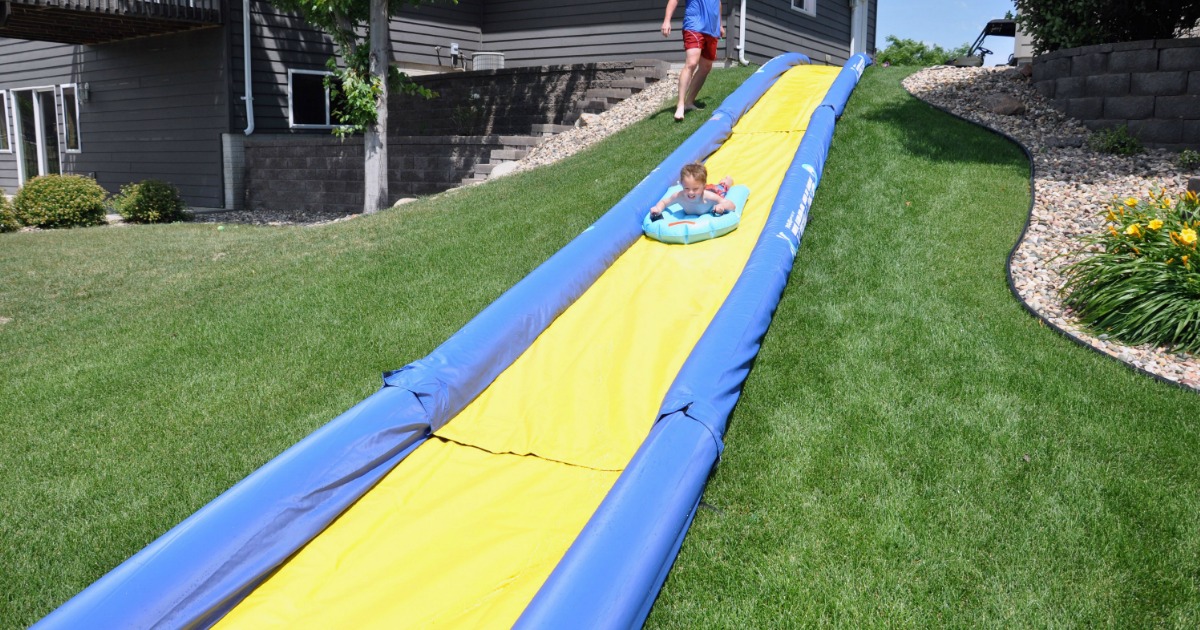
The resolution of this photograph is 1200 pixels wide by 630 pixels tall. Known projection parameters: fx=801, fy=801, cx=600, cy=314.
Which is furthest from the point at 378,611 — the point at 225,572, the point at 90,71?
the point at 90,71

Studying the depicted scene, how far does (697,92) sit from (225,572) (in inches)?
326

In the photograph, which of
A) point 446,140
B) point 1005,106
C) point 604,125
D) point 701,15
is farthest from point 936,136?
point 446,140

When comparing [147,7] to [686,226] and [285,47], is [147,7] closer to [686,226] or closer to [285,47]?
[285,47]

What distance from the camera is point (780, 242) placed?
197 inches

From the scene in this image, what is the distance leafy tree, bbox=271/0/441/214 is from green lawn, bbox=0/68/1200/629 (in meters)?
3.64

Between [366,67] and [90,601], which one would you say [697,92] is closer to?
[366,67]

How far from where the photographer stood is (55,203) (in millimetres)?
11109

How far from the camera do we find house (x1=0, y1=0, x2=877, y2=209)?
1270 cm

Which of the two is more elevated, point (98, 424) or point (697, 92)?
point (697, 92)

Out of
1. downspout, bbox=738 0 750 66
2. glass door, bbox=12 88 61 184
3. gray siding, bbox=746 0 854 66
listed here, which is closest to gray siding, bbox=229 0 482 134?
downspout, bbox=738 0 750 66

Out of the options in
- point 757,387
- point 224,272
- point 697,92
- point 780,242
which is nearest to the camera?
point 757,387

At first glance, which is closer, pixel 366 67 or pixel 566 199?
pixel 566 199

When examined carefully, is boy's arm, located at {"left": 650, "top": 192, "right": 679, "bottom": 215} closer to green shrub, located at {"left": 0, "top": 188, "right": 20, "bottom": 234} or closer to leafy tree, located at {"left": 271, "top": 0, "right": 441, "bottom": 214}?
leafy tree, located at {"left": 271, "top": 0, "right": 441, "bottom": 214}

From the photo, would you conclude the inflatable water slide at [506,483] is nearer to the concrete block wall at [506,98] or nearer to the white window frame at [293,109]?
the concrete block wall at [506,98]
